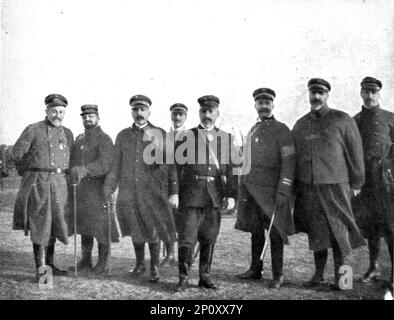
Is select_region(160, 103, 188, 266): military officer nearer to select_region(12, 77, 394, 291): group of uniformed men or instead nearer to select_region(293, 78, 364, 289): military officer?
select_region(12, 77, 394, 291): group of uniformed men

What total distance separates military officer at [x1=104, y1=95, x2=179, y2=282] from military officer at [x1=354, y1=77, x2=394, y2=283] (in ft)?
7.97

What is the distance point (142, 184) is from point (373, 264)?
118 inches

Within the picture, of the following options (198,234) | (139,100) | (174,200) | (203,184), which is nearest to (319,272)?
(198,234)

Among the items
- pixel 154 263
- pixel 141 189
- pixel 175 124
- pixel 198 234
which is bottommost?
pixel 154 263

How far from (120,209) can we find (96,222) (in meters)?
0.48

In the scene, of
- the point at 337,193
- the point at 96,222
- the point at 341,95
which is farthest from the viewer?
the point at 341,95

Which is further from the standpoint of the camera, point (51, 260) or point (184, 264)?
point (51, 260)

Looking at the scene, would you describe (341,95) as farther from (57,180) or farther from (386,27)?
(57,180)

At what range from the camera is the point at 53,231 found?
5.45 m

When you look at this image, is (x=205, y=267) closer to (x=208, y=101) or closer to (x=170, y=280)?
(x=170, y=280)

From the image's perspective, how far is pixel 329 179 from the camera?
493 centimetres

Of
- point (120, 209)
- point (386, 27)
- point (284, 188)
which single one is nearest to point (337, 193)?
point (284, 188)

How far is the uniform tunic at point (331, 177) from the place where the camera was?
491cm

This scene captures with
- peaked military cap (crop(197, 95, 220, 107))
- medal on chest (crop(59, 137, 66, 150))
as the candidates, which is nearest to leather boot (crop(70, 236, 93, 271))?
medal on chest (crop(59, 137, 66, 150))
